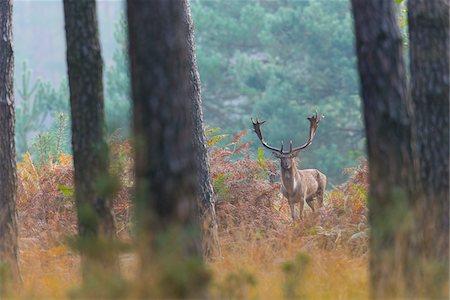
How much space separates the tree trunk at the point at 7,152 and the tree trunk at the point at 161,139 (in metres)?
3.87

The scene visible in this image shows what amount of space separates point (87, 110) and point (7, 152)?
7.45ft

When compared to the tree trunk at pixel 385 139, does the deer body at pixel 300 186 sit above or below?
below

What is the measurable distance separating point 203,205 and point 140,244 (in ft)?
19.9

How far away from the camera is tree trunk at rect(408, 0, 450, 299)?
8938 mm

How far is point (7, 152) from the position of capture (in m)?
10.8

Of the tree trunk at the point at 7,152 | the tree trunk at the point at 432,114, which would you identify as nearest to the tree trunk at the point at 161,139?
the tree trunk at the point at 432,114

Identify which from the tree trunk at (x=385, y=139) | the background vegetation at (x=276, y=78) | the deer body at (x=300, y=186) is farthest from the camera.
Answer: the background vegetation at (x=276, y=78)

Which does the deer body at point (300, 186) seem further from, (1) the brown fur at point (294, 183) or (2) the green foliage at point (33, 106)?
(2) the green foliage at point (33, 106)

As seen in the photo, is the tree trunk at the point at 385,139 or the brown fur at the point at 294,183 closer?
the tree trunk at the point at 385,139

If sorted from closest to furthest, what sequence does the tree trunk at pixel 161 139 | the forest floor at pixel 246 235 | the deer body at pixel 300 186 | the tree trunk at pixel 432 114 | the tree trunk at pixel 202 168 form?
the tree trunk at pixel 161 139, the forest floor at pixel 246 235, the tree trunk at pixel 432 114, the tree trunk at pixel 202 168, the deer body at pixel 300 186

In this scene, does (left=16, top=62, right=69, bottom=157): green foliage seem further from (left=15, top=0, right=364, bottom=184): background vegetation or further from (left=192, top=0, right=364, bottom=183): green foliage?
(left=192, top=0, right=364, bottom=183): green foliage

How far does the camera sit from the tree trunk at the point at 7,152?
10344 mm

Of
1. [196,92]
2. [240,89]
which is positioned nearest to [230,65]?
[240,89]

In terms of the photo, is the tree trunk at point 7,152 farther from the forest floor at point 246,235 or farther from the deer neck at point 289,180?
the deer neck at point 289,180
